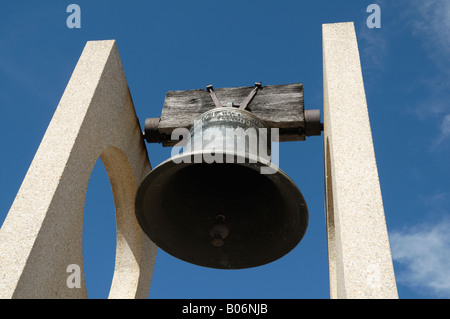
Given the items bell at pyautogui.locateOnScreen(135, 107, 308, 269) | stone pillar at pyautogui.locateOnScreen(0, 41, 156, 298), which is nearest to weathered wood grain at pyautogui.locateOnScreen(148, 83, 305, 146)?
stone pillar at pyautogui.locateOnScreen(0, 41, 156, 298)

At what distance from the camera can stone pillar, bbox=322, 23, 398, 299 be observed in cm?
244

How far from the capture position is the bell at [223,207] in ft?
10.6

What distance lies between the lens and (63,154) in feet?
10.8

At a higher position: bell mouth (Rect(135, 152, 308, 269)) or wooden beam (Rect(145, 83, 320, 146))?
wooden beam (Rect(145, 83, 320, 146))

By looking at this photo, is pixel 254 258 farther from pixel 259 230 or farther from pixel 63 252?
pixel 63 252

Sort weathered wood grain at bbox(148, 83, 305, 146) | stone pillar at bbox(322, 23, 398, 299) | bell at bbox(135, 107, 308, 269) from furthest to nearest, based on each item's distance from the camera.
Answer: weathered wood grain at bbox(148, 83, 305, 146) → bell at bbox(135, 107, 308, 269) → stone pillar at bbox(322, 23, 398, 299)

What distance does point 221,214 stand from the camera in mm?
3512

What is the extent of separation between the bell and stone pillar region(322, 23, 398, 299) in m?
0.36

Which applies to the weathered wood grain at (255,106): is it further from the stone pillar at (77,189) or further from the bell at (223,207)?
the bell at (223,207)

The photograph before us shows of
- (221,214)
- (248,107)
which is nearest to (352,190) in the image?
(221,214)

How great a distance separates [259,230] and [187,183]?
61 cm

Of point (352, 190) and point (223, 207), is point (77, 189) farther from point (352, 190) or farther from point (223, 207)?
point (352, 190)

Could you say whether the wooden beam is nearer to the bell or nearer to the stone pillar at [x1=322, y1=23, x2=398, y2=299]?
the stone pillar at [x1=322, y1=23, x2=398, y2=299]
